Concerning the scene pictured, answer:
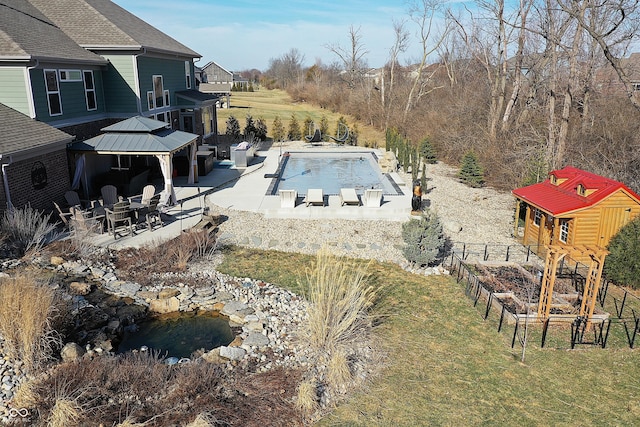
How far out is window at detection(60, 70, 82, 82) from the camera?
14386 mm

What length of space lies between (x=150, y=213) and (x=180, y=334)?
5.20 m

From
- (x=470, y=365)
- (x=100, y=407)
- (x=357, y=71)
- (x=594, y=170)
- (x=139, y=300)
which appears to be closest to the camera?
(x=100, y=407)

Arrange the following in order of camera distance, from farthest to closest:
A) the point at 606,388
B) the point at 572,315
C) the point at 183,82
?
the point at 183,82, the point at 572,315, the point at 606,388

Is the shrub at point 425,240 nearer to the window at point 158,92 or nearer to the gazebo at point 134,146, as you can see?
the gazebo at point 134,146

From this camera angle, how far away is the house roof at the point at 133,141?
13.8 meters

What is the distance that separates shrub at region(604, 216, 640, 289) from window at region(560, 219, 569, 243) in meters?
1.03

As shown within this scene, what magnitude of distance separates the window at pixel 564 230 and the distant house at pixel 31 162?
13.2m

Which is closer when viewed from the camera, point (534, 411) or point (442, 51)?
point (534, 411)

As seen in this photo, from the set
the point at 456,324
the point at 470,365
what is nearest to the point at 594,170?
the point at 456,324

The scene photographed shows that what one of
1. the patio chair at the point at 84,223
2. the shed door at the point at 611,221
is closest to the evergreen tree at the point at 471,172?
the shed door at the point at 611,221

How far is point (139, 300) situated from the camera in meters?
9.10

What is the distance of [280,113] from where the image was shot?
45.9 m

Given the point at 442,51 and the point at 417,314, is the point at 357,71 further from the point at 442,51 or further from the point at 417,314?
the point at 417,314

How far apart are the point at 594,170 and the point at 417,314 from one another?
37.6 ft
